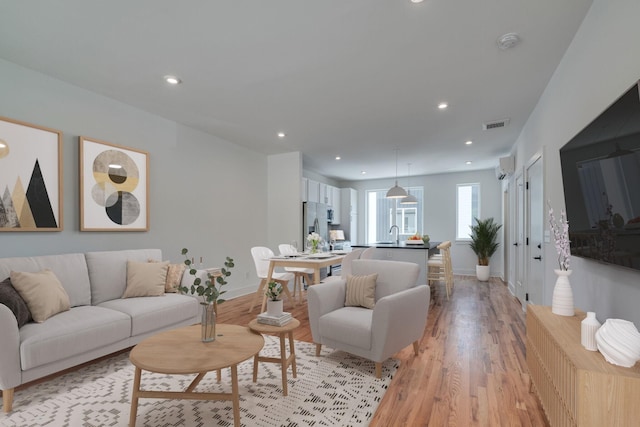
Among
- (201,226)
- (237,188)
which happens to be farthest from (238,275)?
(237,188)

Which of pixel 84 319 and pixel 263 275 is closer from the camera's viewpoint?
pixel 84 319

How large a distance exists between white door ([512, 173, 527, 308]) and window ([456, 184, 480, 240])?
7.95 ft

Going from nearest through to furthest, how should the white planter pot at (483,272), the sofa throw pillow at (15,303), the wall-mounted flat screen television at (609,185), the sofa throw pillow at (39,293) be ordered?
the wall-mounted flat screen television at (609,185), the sofa throw pillow at (15,303), the sofa throw pillow at (39,293), the white planter pot at (483,272)

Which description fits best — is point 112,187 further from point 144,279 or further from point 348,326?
point 348,326

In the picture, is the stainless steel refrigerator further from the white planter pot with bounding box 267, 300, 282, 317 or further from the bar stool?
the white planter pot with bounding box 267, 300, 282, 317

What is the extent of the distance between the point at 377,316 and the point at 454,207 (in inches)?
256

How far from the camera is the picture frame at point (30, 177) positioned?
107 inches

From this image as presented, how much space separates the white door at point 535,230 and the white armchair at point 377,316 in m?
1.67

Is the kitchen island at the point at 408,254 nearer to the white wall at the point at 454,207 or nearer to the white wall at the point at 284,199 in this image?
the white wall at the point at 284,199

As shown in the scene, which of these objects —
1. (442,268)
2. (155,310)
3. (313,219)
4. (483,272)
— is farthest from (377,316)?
(483,272)

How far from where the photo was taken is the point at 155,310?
9.46 ft

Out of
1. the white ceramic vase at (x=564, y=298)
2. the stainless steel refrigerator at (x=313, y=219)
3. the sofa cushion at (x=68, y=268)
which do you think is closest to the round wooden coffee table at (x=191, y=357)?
the sofa cushion at (x=68, y=268)

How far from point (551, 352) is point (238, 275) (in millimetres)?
4538

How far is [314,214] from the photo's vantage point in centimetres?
661
